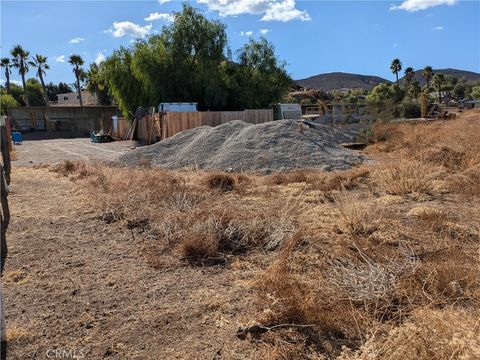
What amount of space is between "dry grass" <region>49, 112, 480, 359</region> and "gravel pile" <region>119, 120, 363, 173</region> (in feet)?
10.3

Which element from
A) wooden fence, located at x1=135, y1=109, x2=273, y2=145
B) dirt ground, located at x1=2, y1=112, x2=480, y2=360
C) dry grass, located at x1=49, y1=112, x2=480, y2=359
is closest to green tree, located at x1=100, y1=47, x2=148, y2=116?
Answer: wooden fence, located at x1=135, y1=109, x2=273, y2=145

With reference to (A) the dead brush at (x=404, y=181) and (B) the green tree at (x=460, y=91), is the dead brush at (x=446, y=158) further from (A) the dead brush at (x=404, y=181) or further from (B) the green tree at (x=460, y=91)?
(B) the green tree at (x=460, y=91)

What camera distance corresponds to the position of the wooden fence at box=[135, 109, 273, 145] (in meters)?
24.3

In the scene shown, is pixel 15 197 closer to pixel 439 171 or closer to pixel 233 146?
pixel 233 146

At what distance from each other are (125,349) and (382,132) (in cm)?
1766

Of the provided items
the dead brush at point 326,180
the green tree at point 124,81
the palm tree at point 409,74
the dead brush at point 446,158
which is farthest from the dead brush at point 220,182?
the palm tree at point 409,74

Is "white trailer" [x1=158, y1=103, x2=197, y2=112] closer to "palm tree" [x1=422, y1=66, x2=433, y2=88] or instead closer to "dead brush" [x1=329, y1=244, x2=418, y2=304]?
"dead brush" [x1=329, y1=244, x2=418, y2=304]

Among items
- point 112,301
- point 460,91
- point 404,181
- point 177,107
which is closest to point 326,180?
point 404,181

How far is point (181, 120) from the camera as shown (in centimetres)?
2425

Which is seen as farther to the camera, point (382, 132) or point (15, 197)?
point (382, 132)

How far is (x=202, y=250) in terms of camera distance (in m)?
5.01

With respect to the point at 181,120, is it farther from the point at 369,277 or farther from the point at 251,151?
the point at 369,277

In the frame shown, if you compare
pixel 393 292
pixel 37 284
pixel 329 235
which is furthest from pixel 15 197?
pixel 393 292

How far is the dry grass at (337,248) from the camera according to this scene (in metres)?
3.05
